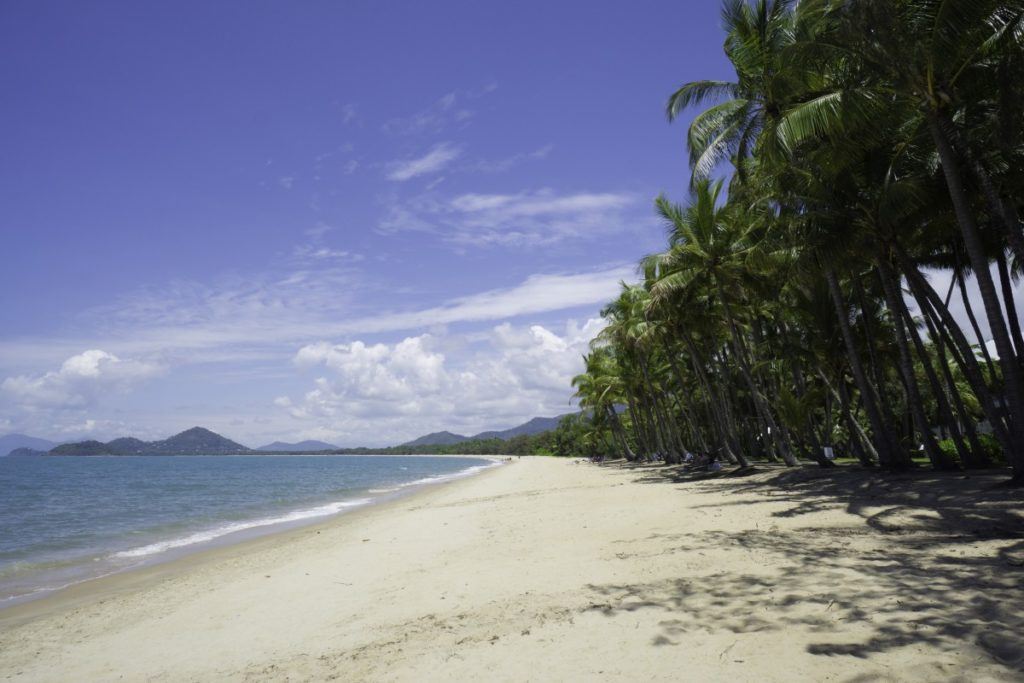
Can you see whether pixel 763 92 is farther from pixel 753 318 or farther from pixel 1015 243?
pixel 753 318

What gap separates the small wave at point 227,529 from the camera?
606 inches

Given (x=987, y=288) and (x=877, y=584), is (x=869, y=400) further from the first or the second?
(x=877, y=584)

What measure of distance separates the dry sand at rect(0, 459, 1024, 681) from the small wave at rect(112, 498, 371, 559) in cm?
406

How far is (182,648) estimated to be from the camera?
6578 mm

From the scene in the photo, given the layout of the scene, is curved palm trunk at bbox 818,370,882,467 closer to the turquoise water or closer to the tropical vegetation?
the tropical vegetation

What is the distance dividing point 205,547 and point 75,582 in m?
3.87

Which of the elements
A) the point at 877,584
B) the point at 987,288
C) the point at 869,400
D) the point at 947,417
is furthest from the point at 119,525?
the point at 947,417

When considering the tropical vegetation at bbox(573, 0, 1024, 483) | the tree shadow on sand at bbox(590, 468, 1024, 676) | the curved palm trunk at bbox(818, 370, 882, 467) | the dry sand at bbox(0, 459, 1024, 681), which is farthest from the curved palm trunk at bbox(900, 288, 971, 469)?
the tree shadow on sand at bbox(590, 468, 1024, 676)

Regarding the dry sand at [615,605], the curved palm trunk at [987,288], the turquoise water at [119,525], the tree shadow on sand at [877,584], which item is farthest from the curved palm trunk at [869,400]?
the turquoise water at [119,525]

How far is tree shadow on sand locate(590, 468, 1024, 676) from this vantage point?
4.26 m

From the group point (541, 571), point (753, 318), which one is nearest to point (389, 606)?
point (541, 571)

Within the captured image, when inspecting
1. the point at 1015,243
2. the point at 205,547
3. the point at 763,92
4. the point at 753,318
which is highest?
the point at 763,92

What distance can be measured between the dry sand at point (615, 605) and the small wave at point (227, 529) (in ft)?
13.3

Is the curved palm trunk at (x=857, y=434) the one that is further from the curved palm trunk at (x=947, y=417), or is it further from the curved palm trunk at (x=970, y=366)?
the curved palm trunk at (x=970, y=366)
